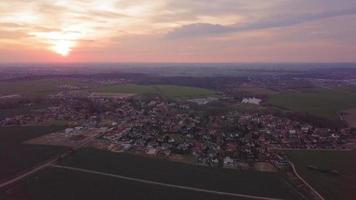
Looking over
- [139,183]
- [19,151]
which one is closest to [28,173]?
[19,151]

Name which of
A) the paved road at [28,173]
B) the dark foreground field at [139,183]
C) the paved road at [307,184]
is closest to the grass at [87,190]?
the dark foreground field at [139,183]

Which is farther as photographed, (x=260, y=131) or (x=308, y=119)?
(x=308, y=119)

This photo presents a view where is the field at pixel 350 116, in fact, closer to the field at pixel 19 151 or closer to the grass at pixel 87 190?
the grass at pixel 87 190

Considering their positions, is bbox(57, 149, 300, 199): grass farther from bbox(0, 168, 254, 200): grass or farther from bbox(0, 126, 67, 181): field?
bbox(0, 126, 67, 181): field

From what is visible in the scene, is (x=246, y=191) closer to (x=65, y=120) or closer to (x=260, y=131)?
(x=260, y=131)

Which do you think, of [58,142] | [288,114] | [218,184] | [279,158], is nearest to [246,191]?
[218,184]

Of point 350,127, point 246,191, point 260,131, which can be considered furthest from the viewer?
point 350,127

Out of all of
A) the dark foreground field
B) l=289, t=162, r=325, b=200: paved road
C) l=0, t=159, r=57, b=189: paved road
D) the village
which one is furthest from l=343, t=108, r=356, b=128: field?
l=0, t=159, r=57, b=189: paved road

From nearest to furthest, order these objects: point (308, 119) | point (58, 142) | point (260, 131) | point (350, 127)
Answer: point (58, 142) → point (260, 131) → point (350, 127) → point (308, 119)
